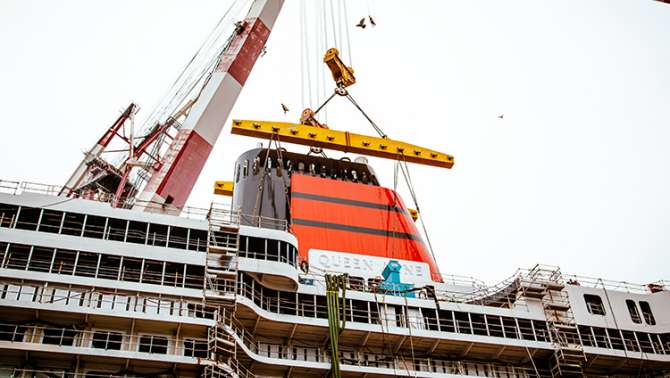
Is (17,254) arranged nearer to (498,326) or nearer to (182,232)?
(182,232)

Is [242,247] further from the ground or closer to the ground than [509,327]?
further from the ground

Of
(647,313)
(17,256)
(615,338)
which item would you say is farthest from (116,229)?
(647,313)

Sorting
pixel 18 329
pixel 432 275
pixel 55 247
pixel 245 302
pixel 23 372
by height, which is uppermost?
pixel 432 275

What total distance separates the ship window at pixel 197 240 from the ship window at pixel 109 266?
2473 mm

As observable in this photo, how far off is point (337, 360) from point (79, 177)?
1677cm

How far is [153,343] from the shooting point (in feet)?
63.2

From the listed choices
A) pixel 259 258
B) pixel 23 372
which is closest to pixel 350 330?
pixel 259 258

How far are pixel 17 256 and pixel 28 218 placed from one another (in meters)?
1.45

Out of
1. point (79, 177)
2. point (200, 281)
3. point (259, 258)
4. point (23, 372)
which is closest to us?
point (23, 372)

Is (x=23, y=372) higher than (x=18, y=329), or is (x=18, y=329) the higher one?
(x=18, y=329)

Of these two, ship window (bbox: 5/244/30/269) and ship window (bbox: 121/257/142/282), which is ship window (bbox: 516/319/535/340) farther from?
ship window (bbox: 5/244/30/269)

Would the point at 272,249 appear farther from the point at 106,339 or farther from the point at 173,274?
the point at 106,339

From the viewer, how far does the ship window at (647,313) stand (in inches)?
1057

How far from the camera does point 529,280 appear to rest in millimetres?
26062
